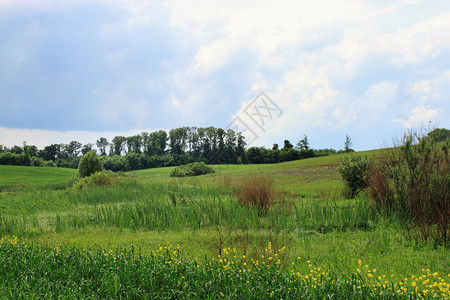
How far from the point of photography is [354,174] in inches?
440

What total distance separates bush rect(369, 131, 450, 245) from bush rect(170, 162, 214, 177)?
9.30m

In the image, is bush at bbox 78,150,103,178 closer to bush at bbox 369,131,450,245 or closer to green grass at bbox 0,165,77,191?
green grass at bbox 0,165,77,191

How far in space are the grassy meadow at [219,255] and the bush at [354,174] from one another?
4.47 feet

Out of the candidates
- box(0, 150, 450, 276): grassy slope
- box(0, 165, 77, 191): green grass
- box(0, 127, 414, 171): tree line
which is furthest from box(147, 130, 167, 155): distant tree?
box(0, 150, 450, 276): grassy slope

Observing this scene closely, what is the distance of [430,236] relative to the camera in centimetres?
564

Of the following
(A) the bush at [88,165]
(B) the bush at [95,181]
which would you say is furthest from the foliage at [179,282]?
(A) the bush at [88,165]

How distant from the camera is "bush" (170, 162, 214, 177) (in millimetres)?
16311

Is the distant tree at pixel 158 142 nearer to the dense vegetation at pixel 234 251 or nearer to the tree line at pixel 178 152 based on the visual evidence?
the tree line at pixel 178 152

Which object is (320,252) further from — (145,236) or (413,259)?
(145,236)

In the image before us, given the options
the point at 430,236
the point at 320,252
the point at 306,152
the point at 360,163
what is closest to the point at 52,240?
the point at 320,252

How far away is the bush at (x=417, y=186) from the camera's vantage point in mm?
5777

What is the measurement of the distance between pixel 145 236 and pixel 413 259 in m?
5.49

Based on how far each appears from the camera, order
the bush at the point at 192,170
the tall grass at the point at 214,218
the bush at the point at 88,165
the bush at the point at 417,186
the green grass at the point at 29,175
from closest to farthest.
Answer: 1. the bush at the point at 417,186
2. the tall grass at the point at 214,218
3. the bush at the point at 192,170
4. the bush at the point at 88,165
5. the green grass at the point at 29,175

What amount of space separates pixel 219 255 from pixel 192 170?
12500 millimetres
